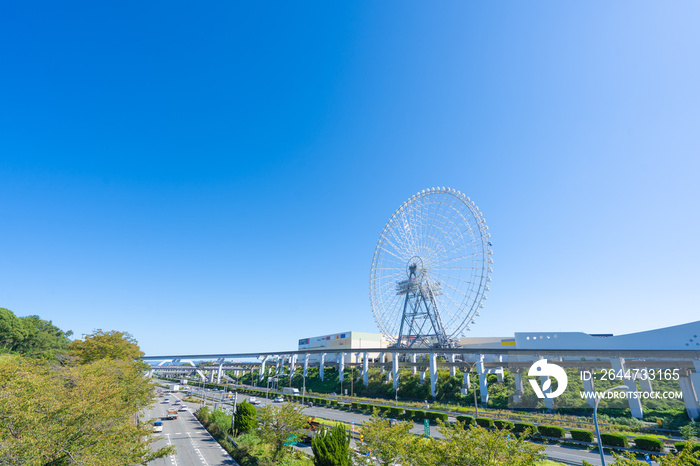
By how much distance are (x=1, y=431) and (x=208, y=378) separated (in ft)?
594

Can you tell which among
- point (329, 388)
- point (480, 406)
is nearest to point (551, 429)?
point (480, 406)

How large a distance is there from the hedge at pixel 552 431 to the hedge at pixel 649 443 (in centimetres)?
602

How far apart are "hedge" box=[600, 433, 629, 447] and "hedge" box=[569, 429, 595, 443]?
118 centimetres

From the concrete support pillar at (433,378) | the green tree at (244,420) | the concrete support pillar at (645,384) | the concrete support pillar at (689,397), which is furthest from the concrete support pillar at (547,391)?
the green tree at (244,420)

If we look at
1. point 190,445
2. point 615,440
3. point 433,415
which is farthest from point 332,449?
point 433,415

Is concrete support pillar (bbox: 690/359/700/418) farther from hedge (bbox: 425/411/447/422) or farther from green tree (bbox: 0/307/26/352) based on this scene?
green tree (bbox: 0/307/26/352)

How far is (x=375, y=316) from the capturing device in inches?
3066

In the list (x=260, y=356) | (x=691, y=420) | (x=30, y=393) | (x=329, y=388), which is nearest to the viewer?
(x=30, y=393)

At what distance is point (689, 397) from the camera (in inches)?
1642

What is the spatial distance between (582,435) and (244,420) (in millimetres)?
34884

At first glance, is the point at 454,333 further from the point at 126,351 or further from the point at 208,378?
the point at 208,378

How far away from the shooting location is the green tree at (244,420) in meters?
38.6

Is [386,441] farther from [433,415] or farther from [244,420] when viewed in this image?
[433,415]

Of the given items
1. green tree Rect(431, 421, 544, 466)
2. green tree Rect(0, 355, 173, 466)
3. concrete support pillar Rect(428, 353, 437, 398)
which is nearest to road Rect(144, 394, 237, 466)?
green tree Rect(0, 355, 173, 466)
